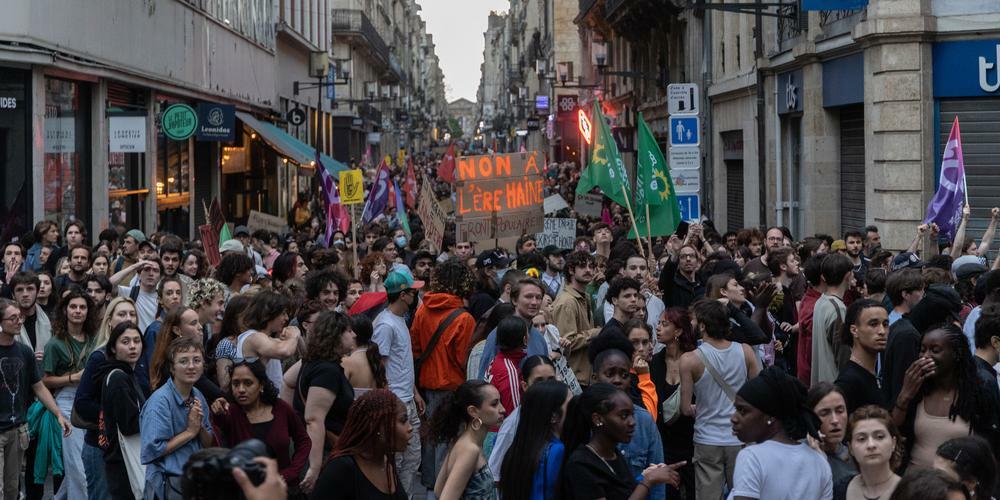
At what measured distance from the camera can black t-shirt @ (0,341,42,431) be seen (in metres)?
8.48

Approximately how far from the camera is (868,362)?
7258mm

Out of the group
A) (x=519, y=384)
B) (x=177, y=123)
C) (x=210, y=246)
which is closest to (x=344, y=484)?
(x=519, y=384)

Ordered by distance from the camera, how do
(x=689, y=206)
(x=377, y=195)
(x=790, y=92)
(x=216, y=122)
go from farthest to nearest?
1. (x=216, y=122)
2. (x=790, y=92)
3. (x=377, y=195)
4. (x=689, y=206)

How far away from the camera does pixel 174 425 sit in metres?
6.69

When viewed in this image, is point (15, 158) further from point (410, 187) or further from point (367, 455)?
point (367, 455)

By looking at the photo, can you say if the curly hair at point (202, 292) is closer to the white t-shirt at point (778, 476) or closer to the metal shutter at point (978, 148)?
the white t-shirt at point (778, 476)

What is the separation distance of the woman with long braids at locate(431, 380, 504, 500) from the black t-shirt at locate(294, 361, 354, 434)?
4.48 feet

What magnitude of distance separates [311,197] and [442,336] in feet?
118

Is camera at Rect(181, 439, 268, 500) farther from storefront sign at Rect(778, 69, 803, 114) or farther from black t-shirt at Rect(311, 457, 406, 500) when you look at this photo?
storefront sign at Rect(778, 69, 803, 114)

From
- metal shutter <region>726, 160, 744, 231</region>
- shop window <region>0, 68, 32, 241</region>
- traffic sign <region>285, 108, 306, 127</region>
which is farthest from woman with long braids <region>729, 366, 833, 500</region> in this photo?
traffic sign <region>285, 108, 306, 127</region>

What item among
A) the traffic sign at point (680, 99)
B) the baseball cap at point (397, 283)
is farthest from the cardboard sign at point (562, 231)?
the baseball cap at point (397, 283)

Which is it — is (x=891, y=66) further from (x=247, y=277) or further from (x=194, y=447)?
(x=194, y=447)

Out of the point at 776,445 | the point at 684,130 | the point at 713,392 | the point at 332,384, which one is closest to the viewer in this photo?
the point at 776,445

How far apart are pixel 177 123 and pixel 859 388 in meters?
17.9
